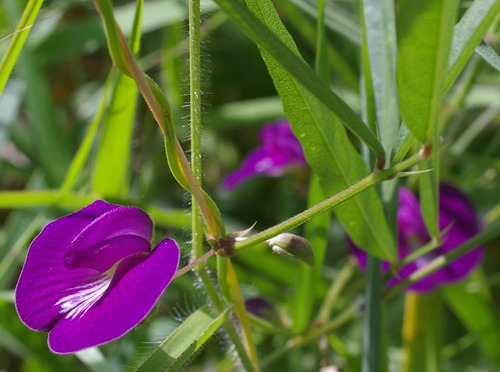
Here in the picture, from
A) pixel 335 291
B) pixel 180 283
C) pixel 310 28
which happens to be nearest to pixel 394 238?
pixel 335 291

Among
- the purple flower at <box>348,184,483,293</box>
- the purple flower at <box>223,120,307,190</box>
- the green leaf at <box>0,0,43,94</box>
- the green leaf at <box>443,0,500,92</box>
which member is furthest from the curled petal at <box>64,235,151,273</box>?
the purple flower at <box>223,120,307,190</box>

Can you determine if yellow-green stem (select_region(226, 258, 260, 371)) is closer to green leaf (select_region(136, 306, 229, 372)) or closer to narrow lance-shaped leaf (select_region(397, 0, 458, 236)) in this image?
green leaf (select_region(136, 306, 229, 372))

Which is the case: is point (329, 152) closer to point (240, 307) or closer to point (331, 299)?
point (240, 307)

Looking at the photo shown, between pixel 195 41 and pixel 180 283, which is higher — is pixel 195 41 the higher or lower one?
the higher one

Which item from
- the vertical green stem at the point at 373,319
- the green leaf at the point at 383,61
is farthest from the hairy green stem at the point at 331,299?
the green leaf at the point at 383,61

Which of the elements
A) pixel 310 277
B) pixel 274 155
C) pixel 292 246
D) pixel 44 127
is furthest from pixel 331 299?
pixel 44 127

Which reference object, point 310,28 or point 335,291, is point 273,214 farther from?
point 335,291
